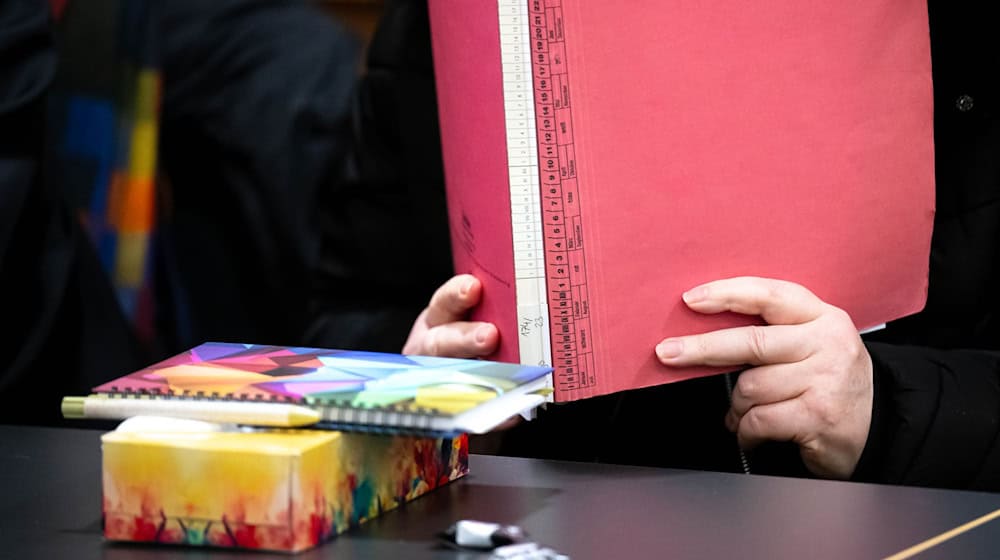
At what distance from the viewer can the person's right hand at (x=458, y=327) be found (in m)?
0.94

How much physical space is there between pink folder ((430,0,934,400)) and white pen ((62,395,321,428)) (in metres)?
0.26

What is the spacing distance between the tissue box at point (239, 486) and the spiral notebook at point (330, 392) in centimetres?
1

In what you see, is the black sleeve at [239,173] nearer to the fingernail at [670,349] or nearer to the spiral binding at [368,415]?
the fingernail at [670,349]

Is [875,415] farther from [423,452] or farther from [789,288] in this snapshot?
[423,452]

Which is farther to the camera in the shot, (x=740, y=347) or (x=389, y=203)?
(x=389, y=203)

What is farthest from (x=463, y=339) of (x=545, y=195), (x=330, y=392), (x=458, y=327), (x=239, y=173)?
(x=239, y=173)

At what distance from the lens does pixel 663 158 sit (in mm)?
882

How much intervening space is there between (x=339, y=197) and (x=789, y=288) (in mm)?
752

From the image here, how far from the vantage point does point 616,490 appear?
0.74 metres

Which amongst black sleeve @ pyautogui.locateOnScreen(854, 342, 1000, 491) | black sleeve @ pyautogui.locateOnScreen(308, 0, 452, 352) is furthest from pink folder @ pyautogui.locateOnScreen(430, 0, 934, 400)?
black sleeve @ pyautogui.locateOnScreen(308, 0, 452, 352)

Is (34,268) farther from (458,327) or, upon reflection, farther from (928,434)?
(928,434)

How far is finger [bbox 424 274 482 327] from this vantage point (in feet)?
3.14

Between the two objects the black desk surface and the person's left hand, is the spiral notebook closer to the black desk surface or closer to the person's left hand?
the black desk surface

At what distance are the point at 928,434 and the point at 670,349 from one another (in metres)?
0.25
